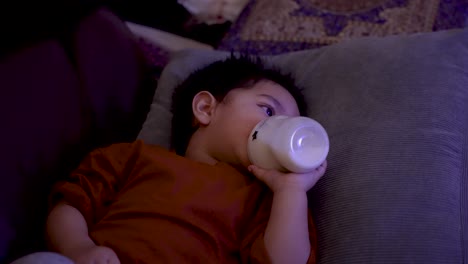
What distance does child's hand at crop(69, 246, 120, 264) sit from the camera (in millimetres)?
802

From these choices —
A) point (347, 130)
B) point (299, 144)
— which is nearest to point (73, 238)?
point (299, 144)

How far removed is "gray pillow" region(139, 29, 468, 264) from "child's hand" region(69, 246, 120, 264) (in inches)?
14.2

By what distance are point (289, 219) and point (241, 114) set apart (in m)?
0.26

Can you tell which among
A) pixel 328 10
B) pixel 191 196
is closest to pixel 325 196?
pixel 191 196

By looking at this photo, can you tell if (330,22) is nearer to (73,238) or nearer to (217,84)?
(217,84)

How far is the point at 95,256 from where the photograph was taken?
0.81 metres

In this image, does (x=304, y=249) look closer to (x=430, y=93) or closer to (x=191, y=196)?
(x=191, y=196)

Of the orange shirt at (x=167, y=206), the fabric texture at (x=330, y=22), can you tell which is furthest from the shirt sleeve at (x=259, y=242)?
the fabric texture at (x=330, y=22)

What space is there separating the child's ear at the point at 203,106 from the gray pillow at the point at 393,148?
21 centimetres

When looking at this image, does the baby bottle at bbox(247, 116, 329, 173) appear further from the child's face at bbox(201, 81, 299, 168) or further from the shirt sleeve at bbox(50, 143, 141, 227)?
the shirt sleeve at bbox(50, 143, 141, 227)

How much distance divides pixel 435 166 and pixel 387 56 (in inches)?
11.2

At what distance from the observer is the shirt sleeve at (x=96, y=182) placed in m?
0.92

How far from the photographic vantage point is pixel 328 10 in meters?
1.48

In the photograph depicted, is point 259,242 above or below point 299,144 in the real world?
below
